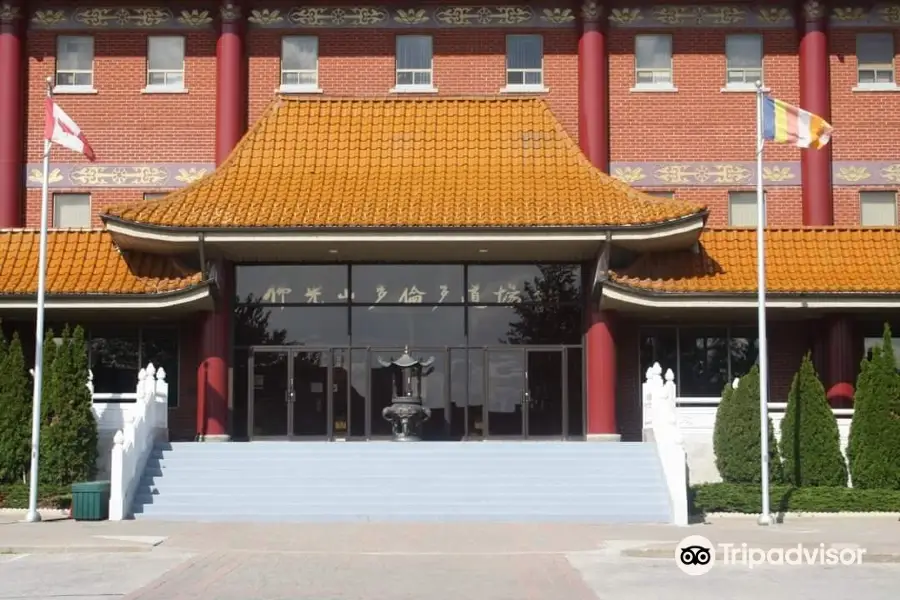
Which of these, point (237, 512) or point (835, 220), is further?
point (835, 220)

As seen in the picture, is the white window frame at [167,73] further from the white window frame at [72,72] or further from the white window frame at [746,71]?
the white window frame at [746,71]

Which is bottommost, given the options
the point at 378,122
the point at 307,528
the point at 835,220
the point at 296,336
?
the point at 307,528

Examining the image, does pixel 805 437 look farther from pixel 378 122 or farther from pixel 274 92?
pixel 274 92

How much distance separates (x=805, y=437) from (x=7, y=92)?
21.6 metres

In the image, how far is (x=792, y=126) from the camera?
2544 centimetres

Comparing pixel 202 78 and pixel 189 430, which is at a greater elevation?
pixel 202 78

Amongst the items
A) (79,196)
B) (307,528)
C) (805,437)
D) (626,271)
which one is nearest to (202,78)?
(79,196)

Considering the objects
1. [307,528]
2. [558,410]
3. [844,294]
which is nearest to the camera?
[307,528]

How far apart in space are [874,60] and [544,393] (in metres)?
12.6

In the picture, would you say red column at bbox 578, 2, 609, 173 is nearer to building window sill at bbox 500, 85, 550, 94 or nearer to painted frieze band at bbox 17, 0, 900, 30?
painted frieze band at bbox 17, 0, 900, 30

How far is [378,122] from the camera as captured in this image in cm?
3409

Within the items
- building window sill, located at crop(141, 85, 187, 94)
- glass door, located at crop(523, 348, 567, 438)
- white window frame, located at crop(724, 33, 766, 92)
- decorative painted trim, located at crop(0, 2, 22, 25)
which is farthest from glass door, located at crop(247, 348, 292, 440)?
white window frame, located at crop(724, 33, 766, 92)

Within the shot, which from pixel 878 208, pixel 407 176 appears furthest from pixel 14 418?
pixel 878 208

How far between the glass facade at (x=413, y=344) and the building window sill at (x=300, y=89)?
5.48 meters
